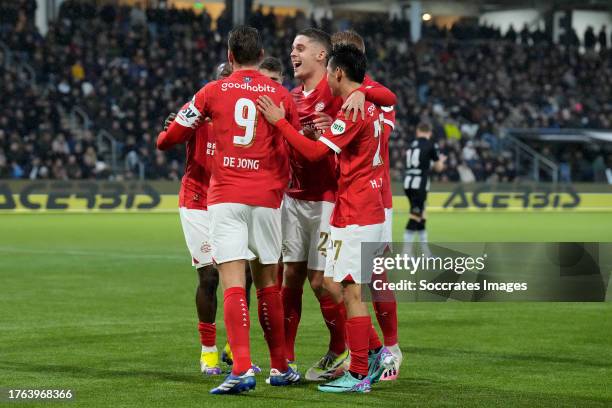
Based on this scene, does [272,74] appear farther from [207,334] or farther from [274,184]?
[207,334]

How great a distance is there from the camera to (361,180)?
6.98 meters

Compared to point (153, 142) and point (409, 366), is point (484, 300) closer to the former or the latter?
point (409, 366)

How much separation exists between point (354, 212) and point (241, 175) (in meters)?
0.79

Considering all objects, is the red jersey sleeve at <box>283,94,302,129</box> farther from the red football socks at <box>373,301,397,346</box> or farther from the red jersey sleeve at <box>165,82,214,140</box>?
the red football socks at <box>373,301,397,346</box>

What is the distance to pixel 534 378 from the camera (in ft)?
24.7

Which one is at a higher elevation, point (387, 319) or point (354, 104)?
point (354, 104)

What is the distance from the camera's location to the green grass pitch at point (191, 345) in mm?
6840

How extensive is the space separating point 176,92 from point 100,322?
86.7 ft

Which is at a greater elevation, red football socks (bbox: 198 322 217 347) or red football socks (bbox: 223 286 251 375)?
red football socks (bbox: 223 286 251 375)

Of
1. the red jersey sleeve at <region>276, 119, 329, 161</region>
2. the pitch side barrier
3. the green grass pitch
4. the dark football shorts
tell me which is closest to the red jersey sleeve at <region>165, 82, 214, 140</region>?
the red jersey sleeve at <region>276, 119, 329, 161</region>

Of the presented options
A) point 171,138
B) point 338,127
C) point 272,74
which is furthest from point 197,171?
point 338,127

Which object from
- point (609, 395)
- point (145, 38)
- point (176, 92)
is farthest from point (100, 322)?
point (145, 38)

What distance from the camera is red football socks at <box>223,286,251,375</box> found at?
6727mm

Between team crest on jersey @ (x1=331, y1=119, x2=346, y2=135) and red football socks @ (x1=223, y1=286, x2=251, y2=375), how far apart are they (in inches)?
47.2
